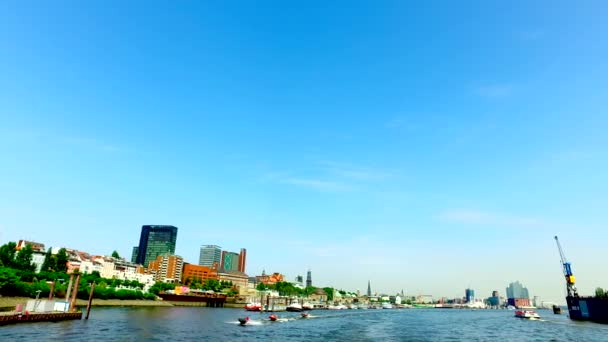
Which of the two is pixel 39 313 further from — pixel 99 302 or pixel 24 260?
pixel 24 260

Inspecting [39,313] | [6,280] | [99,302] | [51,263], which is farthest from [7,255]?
[39,313]

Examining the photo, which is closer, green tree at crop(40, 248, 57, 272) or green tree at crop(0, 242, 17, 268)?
green tree at crop(0, 242, 17, 268)

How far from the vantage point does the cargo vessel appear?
132600mm

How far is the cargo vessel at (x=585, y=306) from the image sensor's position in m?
133

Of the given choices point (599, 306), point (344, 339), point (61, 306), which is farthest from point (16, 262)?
point (599, 306)

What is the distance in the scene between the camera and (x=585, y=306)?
14500 cm

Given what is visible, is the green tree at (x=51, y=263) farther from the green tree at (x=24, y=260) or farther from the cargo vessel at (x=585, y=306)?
the cargo vessel at (x=585, y=306)

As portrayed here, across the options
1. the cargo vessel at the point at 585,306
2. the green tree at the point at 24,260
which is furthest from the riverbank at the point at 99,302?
the cargo vessel at the point at 585,306

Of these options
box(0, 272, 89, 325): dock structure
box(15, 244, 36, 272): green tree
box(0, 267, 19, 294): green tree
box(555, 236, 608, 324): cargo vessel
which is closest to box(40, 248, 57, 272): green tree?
box(15, 244, 36, 272): green tree

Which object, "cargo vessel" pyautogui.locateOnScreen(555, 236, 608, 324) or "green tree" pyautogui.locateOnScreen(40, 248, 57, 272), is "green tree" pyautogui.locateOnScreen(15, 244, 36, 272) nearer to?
"green tree" pyautogui.locateOnScreen(40, 248, 57, 272)

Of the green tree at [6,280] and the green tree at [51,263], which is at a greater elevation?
the green tree at [51,263]

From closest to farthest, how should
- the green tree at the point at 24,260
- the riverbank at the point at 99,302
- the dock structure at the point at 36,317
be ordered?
the dock structure at the point at 36,317 → the riverbank at the point at 99,302 → the green tree at the point at 24,260

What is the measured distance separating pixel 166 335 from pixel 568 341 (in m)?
86.6

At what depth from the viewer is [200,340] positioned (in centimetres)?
6900
